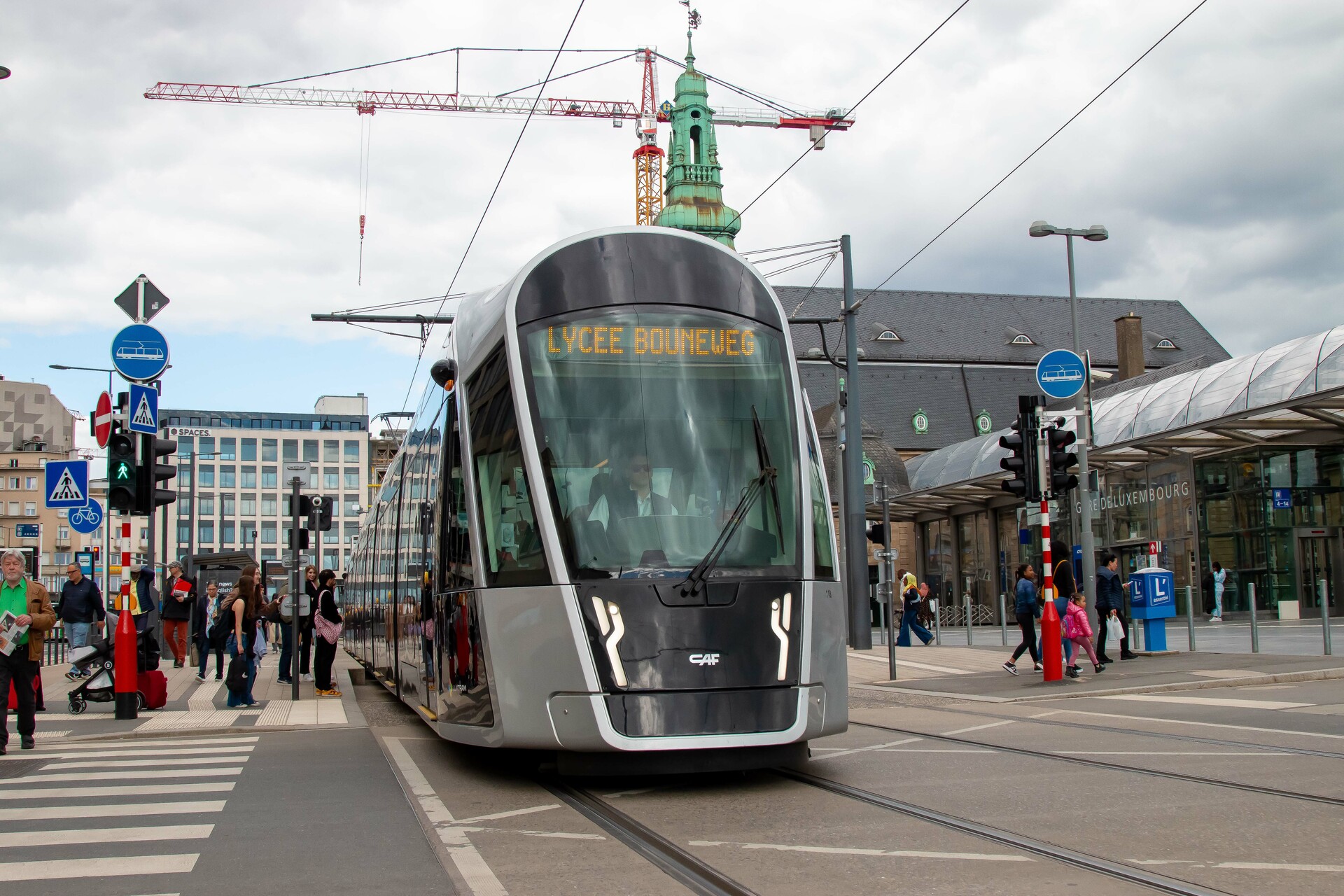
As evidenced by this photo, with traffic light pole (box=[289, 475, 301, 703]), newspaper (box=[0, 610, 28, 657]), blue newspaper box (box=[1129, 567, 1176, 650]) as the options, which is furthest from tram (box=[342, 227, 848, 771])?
blue newspaper box (box=[1129, 567, 1176, 650])

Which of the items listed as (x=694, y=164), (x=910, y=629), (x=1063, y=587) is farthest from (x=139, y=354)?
(x=694, y=164)

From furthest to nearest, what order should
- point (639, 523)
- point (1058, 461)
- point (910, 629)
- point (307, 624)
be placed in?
point (910, 629) → point (307, 624) → point (1058, 461) → point (639, 523)

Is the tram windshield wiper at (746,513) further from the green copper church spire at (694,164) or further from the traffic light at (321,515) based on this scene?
the green copper church spire at (694,164)

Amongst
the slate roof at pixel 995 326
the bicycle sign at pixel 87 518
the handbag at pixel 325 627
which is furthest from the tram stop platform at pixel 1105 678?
the slate roof at pixel 995 326

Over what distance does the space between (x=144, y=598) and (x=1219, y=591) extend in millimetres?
25393

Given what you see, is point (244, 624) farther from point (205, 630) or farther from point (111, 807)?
point (205, 630)

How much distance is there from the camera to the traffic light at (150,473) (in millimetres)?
14445

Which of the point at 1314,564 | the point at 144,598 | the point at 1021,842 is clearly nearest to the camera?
the point at 1021,842

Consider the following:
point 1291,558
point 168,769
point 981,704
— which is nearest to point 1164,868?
point 168,769

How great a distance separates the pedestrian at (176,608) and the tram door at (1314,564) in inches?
964

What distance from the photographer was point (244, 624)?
16.2 metres

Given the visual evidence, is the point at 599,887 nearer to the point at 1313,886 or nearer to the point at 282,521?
the point at 1313,886

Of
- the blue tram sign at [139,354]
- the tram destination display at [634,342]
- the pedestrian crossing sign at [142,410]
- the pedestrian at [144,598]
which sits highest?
the blue tram sign at [139,354]

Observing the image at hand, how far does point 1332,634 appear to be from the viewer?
2350 cm
